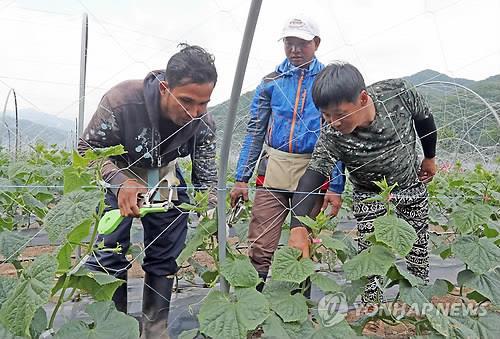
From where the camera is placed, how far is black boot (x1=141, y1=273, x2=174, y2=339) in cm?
219

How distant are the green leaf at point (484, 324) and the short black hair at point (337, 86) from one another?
783 millimetres

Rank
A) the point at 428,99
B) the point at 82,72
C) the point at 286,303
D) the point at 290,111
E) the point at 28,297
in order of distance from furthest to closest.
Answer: the point at 428,99
the point at 82,72
the point at 290,111
the point at 286,303
the point at 28,297

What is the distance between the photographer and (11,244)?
5.28 ft

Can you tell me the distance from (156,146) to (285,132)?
0.68 meters

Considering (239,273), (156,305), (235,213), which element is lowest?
(156,305)

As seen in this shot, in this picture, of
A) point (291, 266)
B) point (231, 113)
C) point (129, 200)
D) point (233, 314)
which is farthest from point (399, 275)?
point (129, 200)

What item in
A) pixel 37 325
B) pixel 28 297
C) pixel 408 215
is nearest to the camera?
pixel 28 297

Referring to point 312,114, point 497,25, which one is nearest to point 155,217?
point 312,114

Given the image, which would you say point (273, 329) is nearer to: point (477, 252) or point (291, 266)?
point (291, 266)

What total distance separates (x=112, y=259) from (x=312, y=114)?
3.38 feet

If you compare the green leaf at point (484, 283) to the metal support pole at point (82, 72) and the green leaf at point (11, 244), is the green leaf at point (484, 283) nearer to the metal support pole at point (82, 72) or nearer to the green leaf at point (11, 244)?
the green leaf at point (11, 244)

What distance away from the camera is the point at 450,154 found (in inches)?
246

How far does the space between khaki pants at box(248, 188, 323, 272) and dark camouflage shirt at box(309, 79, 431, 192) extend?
43 cm

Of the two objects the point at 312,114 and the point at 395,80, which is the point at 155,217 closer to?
the point at 312,114
